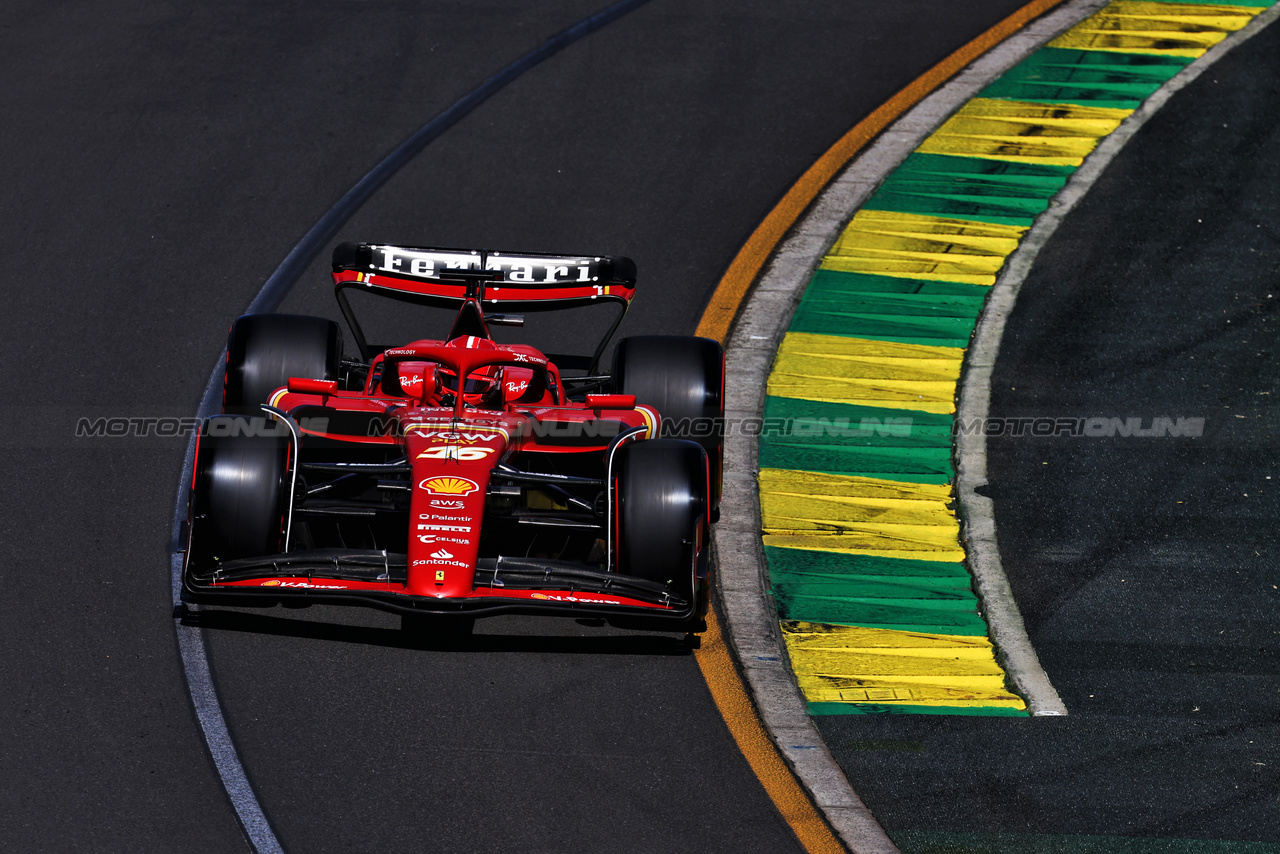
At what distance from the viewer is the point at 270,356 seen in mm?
8094

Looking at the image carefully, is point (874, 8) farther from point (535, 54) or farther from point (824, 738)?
point (824, 738)

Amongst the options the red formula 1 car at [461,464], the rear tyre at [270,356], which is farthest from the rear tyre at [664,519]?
the rear tyre at [270,356]

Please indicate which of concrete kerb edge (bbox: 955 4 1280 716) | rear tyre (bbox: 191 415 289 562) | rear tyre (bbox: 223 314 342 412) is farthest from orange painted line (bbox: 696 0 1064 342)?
rear tyre (bbox: 191 415 289 562)

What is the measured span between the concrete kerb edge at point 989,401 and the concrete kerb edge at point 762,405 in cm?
115

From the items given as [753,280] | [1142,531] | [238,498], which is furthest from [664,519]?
[753,280]

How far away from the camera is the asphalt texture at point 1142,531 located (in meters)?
6.50

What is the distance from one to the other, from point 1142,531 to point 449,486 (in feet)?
13.1

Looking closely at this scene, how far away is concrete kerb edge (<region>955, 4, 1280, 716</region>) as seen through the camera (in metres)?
7.43

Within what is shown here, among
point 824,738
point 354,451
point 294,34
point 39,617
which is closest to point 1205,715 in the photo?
point 824,738

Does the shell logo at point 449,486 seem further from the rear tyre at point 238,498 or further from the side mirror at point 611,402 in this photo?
the side mirror at point 611,402

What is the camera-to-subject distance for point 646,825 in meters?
6.29

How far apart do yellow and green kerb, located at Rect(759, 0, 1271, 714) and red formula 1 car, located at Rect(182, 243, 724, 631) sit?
0.89 metres

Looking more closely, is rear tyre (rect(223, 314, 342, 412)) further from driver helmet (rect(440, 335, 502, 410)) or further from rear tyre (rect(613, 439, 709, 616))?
rear tyre (rect(613, 439, 709, 616))

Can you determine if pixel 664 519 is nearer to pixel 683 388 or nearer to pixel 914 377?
pixel 683 388
